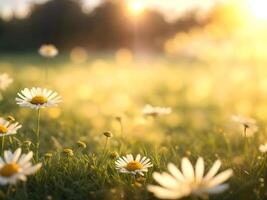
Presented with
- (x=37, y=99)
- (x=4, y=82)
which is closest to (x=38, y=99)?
(x=37, y=99)

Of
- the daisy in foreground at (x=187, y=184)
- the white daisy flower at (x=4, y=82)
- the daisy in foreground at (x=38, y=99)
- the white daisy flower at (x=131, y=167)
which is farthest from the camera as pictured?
the white daisy flower at (x=4, y=82)

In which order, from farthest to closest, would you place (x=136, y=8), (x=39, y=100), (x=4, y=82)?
1. (x=136, y=8)
2. (x=4, y=82)
3. (x=39, y=100)

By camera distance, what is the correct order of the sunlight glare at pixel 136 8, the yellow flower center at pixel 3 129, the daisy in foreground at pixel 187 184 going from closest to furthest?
1. the daisy in foreground at pixel 187 184
2. the yellow flower center at pixel 3 129
3. the sunlight glare at pixel 136 8

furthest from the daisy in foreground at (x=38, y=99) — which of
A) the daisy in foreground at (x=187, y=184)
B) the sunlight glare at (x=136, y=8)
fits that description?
the sunlight glare at (x=136, y=8)

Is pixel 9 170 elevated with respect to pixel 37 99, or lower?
lower

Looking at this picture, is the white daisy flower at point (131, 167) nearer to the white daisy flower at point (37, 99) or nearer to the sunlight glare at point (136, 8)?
the white daisy flower at point (37, 99)

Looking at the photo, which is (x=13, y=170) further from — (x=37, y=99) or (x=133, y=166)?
(x=37, y=99)
